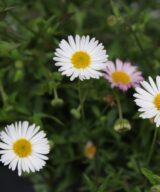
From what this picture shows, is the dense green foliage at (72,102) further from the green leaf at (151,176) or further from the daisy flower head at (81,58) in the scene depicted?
the green leaf at (151,176)

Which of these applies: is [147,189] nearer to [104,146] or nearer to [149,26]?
[104,146]

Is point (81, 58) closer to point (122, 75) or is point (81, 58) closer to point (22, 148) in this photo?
point (122, 75)

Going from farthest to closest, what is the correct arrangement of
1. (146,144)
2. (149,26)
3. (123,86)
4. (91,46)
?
(149,26) → (146,144) → (123,86) → (91,46)

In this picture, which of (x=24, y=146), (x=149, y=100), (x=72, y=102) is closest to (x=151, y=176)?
(x=149, y=100)

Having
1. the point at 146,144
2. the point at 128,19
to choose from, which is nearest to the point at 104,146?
the point at 146,144

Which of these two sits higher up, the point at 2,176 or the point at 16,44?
the point at 16,44

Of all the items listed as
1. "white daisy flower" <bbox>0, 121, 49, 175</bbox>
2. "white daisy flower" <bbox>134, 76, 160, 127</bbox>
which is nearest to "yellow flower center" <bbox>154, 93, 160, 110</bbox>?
"white daisy flower" <bbox>134, 76, 160, 127</bbox>

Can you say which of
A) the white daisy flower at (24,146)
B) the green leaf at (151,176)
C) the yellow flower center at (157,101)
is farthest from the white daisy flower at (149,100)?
the white daisy flower at (24,146)

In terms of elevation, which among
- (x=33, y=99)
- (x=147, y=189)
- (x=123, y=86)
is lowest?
(x=147, y=189)
